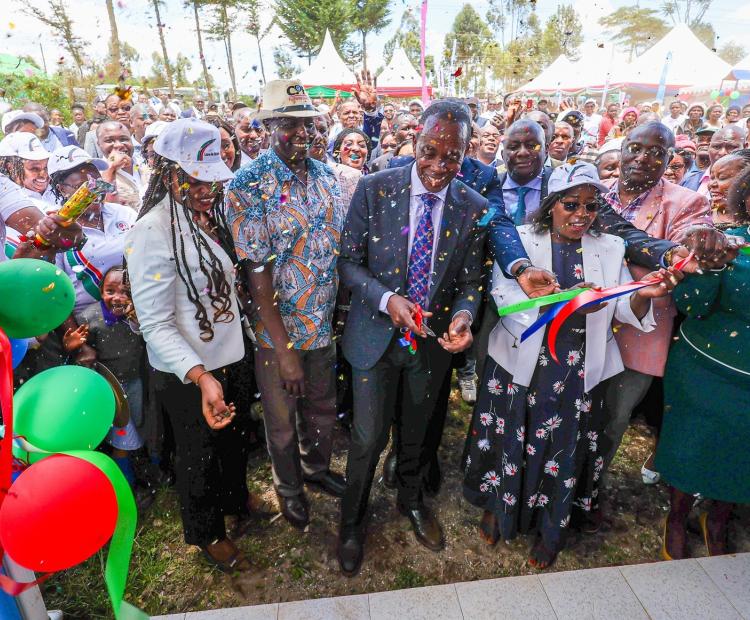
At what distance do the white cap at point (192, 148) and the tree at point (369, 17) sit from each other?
124 feet

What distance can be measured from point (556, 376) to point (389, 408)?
2.80ft

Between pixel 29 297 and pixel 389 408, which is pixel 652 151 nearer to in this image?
pixel 389 408

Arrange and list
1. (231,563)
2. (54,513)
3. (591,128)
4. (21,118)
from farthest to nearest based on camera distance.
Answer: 1. (591,128)
2. (21,118)
3. (231,563)
4. (54,513)

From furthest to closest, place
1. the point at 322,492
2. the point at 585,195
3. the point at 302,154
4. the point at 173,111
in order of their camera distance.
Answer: the point at 173,111
the point at 322,492
the point at 302,154
the point at 585,195

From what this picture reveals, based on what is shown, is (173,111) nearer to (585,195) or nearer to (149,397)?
(149,397)

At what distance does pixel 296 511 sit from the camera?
2.81 metres

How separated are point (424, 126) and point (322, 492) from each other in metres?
2.31

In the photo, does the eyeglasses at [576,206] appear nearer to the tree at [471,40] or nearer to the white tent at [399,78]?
the white tent at [399,78]

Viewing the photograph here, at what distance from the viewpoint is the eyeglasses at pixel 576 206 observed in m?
2.20

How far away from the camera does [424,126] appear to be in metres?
2.21

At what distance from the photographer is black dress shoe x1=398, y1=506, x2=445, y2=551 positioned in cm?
268

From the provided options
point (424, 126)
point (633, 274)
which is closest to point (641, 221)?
point (633, 274)

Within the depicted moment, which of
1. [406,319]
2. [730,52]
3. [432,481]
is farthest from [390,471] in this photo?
[730,52]

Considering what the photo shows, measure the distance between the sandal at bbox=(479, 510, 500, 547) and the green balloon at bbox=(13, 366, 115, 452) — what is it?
2126mm
